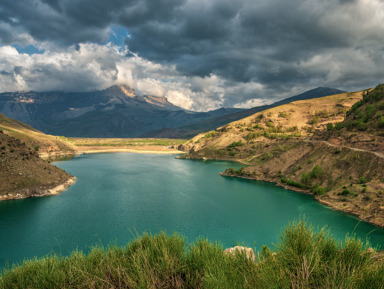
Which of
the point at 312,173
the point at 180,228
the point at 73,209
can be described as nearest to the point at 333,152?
the point at 312,173

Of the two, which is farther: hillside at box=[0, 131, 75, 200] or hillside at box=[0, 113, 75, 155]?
hillside at box=[0, 113, 75, 155]

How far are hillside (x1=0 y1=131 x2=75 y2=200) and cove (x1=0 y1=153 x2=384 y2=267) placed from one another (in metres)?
3.20

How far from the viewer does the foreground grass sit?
9305 mm

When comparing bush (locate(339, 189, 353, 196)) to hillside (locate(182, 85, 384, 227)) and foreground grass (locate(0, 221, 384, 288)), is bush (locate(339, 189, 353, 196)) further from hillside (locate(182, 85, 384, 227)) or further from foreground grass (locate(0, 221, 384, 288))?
foreground grass (locate(0, 221, 384, 288))

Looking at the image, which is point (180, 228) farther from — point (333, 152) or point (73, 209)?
point (333, 152)

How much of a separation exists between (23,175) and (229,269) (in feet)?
230

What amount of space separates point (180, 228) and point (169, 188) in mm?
36954

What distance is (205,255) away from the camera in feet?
50.7

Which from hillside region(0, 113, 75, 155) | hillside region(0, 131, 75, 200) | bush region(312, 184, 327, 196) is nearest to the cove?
bush region(312, 184, 327, 196)

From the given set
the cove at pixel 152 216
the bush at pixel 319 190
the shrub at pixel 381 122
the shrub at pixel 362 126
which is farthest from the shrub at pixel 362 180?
the shrub at pixel 362 126

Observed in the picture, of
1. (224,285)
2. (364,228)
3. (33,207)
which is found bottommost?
(364,228)

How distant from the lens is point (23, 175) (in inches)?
2448

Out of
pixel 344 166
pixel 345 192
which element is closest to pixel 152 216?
pixel 345 192

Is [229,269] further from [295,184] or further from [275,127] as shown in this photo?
[275,127]
